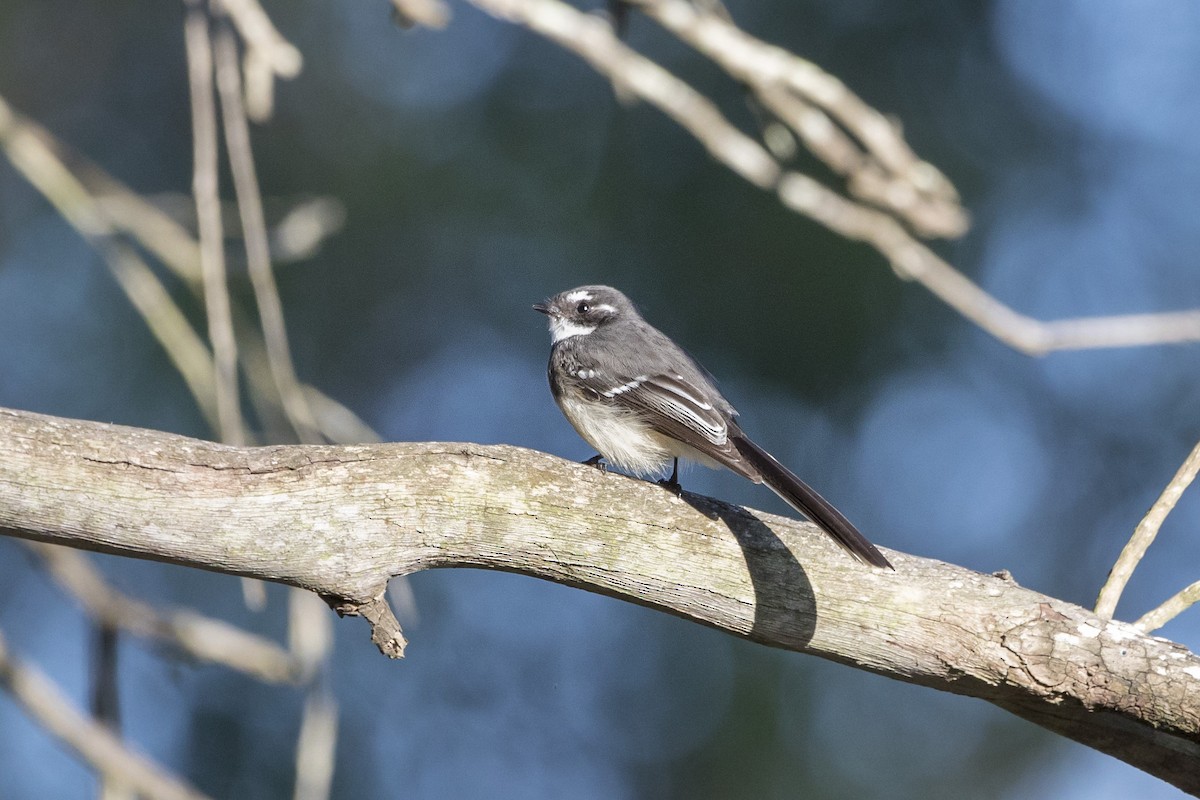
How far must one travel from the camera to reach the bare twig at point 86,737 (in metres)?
4.00

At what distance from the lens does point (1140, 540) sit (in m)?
3.50

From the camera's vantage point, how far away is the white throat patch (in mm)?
6418

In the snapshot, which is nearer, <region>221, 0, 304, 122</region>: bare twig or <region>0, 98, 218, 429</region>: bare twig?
<region>221, 0, 304, 122</region>: bare twig

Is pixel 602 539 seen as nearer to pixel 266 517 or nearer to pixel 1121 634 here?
pixel 266 517

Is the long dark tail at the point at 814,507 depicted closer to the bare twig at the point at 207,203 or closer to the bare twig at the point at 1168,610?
the bare twig at the point at 1168,610

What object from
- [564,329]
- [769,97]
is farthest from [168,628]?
[769,97]

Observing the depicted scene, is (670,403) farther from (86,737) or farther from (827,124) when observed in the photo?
(86,737)

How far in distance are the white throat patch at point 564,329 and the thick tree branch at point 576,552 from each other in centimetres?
288

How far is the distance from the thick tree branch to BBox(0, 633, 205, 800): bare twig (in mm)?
1217

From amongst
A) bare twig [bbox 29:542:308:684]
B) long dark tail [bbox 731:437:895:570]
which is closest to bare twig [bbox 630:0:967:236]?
long dark tail [bbox 731:437:895:570]

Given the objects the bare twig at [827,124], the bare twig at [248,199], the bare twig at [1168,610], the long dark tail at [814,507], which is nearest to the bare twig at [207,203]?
the bare twig at [248,199]

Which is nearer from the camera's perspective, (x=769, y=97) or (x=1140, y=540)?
(x=1140, y=540)

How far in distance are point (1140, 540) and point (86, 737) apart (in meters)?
3.68

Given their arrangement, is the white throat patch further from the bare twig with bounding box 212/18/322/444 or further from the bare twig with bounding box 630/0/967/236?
the bare twig with bounding box 212/18/322/444
